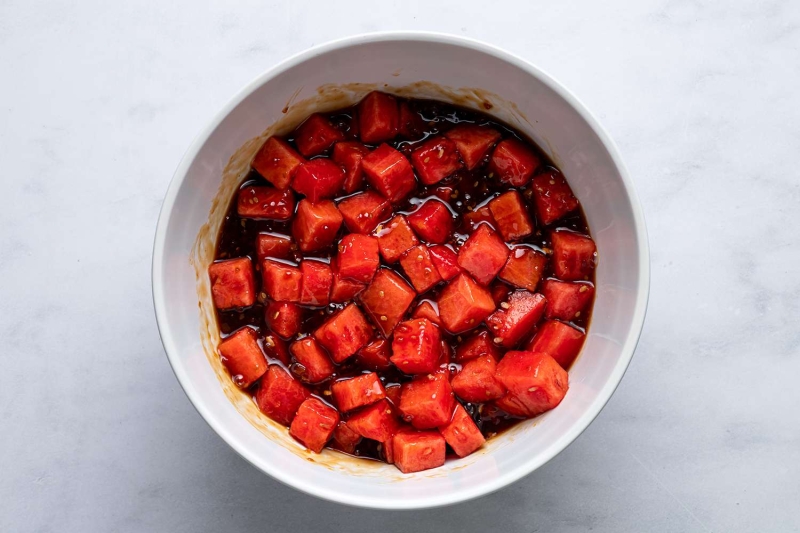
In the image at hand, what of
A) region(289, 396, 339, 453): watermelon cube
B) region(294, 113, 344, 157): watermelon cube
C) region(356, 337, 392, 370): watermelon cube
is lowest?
region(289, 396, 339, 453): watermelon cube

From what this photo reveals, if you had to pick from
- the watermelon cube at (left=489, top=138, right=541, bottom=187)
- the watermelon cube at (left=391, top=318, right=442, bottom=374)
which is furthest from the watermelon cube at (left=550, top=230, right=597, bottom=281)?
the watermelon cube at (left=391, top=318, right=442, bottom=374)

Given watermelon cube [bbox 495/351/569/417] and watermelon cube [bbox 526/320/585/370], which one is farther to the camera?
watermelon cube [bbox 526/320/585/370]

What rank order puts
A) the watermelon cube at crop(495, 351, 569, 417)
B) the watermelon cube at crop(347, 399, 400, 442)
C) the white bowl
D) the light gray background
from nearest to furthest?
the white bowl, the watermelon cube at crop(495, 351, 569, 417), the watermelon cube at crop(347, 399, 400, 442), the light gray background

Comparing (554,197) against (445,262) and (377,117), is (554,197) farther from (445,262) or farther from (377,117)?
(377,117)

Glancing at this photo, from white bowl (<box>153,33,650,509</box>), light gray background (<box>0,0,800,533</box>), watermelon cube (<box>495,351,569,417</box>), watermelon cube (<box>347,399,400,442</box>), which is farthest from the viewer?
light gray background (<box>0,0,800,533</box>)

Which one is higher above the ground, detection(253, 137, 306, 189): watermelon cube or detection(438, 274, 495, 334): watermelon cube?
detection(253, 137, 306, 189): watermelon cube

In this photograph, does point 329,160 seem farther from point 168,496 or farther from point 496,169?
point 168,496

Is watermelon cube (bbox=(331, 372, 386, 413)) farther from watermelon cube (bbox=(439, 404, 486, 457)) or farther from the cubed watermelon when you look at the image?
the cubed watermelon

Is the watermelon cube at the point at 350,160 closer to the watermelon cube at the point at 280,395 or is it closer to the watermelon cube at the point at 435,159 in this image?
the watermelon cube at the point at 435,159

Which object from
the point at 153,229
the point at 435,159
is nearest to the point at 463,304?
the point at 435,159
